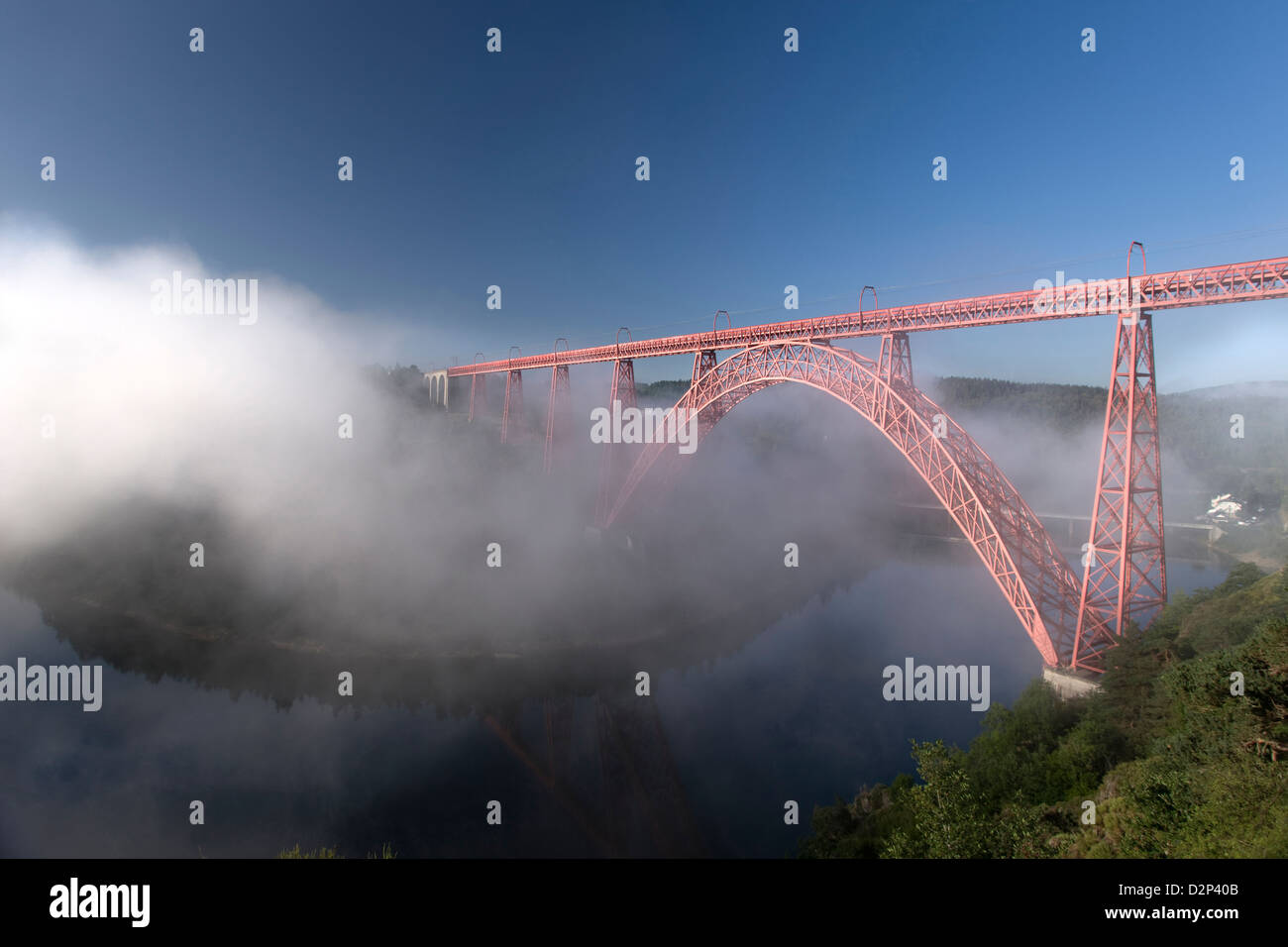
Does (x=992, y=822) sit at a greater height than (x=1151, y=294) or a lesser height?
lesser

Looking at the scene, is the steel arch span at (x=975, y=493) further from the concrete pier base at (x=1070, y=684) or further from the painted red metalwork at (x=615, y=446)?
the painted red metalwork at (x=615, y=446)

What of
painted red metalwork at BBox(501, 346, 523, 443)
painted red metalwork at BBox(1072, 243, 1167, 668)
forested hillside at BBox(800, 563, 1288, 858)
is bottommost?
forested hillside at BBox(800, 563, 1288, 858)

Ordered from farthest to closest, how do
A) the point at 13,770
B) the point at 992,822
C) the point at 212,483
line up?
the point at 212,483 → the point at 13,770 → the point at 992,822

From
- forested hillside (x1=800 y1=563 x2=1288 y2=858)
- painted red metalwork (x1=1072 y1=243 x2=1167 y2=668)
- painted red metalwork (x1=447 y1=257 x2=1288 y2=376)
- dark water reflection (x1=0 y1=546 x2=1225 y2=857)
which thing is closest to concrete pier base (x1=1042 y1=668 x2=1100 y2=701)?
forested hillside (x1=800 y1=563 x2=1288 y2=858)

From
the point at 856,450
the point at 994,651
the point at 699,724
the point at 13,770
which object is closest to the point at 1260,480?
the point at 856,450

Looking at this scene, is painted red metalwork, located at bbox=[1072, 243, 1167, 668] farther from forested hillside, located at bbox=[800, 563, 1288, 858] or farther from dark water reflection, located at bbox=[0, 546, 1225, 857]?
dark water reflection, located at bbox=[0, 546, 1225, 857]
